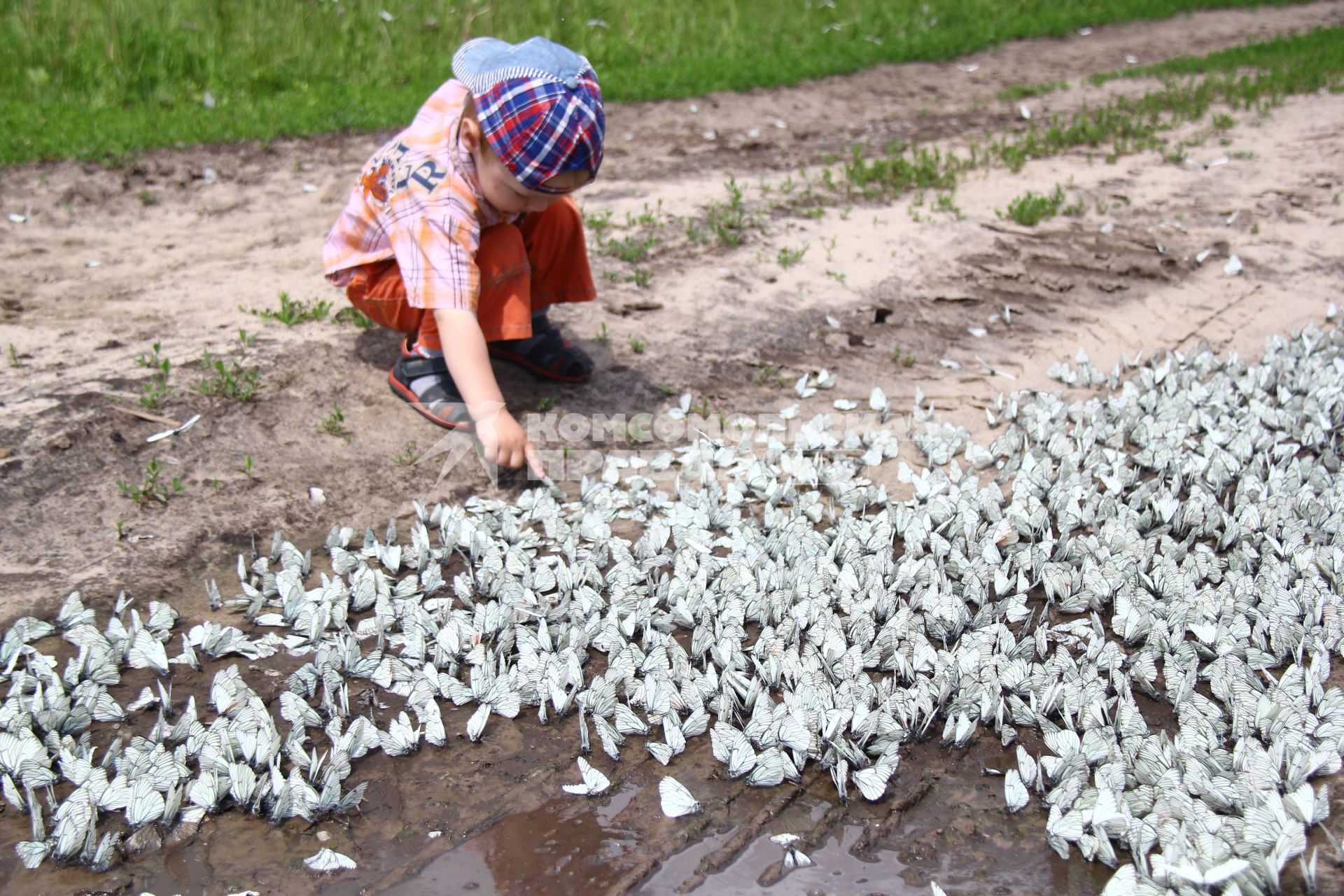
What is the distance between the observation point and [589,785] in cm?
240

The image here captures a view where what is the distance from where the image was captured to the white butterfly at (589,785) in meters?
2.40

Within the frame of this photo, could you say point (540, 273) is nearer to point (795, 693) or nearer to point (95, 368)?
point (95, 368)

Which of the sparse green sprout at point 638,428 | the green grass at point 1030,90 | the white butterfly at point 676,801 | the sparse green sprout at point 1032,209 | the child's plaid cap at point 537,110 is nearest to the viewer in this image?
the white butterfly at point 676,801

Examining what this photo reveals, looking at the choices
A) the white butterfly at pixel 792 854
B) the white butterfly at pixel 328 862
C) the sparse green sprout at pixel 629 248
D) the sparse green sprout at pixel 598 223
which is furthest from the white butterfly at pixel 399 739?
the sparse green sprout at pixel 598 223

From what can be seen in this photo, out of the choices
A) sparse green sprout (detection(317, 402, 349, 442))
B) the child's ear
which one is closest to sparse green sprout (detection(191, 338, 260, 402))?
sparse green sprout (detection(317, 402, 349, 442))

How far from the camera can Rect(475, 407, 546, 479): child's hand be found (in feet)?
10.6

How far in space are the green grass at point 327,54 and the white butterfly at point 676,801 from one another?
5.28m

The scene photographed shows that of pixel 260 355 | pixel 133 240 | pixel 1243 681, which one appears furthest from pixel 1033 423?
pixel 133 240

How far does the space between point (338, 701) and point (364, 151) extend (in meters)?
4.54

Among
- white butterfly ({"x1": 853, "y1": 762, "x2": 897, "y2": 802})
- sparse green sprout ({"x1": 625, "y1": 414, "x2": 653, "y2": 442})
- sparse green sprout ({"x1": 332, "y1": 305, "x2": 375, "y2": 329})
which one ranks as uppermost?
sparse green sprout ({"x1": 332, "y1": 305, "x2": 375, "y2": 329})

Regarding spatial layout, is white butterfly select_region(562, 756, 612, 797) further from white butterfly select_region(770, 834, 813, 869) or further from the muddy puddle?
white butterfly select_region(770, 834, 813, 869)

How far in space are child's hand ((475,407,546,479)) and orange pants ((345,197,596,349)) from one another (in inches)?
19.2

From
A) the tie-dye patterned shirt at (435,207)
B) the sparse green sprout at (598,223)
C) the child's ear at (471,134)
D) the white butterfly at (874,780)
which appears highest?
the child's ear at (471,134)

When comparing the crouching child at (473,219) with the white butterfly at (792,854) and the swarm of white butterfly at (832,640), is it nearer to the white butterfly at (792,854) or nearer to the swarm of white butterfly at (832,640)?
the swarm of white butterfly at (832,640)
